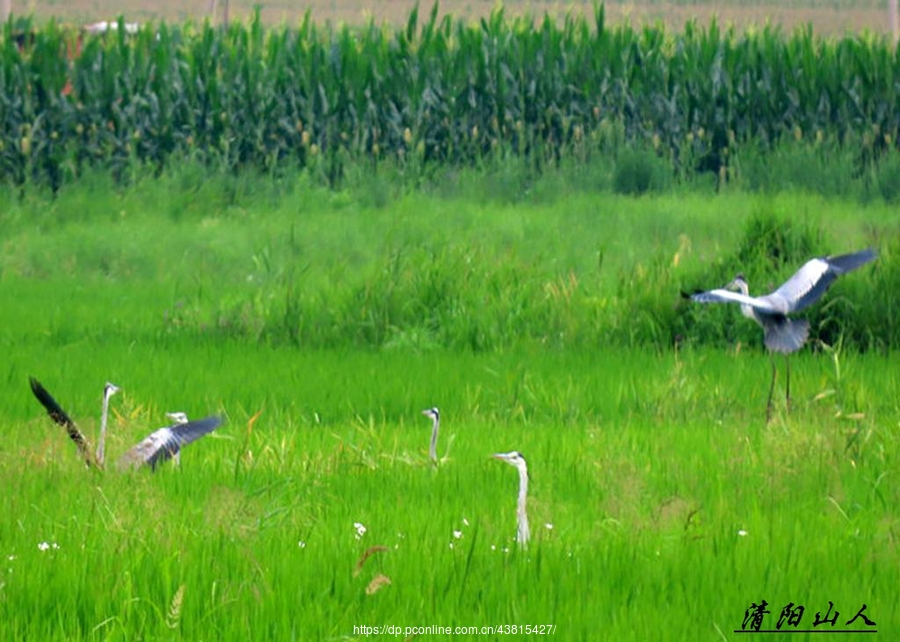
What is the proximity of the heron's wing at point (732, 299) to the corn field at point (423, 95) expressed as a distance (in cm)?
1361

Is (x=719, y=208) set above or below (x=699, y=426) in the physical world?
below

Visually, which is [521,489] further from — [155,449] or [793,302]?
[793,302]

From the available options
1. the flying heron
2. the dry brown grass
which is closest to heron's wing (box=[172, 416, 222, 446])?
the flying heron

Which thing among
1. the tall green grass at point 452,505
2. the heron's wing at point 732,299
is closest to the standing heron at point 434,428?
the tall green grass at point 452,505

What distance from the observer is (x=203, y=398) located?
9.44m

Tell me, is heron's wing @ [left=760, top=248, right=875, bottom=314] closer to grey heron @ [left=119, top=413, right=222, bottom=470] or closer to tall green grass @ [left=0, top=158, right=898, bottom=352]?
tall green grass @ [left=0, top=158, right=898, bottom=352]

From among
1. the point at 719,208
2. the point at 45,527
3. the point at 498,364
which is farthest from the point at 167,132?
the point at 45,527

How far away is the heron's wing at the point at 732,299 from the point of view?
7906 mm

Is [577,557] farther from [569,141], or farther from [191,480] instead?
[569,141]

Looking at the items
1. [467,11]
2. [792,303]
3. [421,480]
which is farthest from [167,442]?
[467,11]

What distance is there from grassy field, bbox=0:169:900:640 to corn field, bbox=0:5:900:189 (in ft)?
27.2

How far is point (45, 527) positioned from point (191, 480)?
96cm

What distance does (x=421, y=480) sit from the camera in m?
6.95

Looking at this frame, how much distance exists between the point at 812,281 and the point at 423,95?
15163mm
